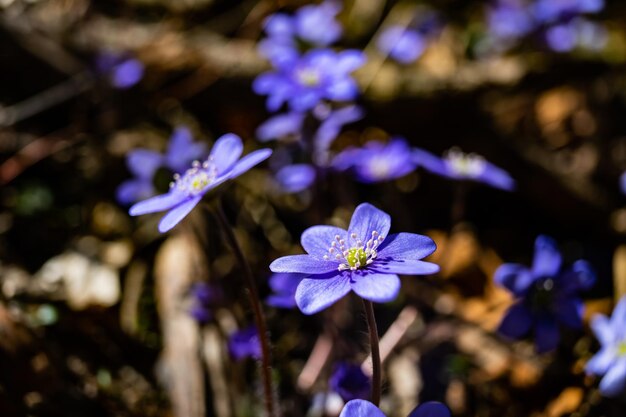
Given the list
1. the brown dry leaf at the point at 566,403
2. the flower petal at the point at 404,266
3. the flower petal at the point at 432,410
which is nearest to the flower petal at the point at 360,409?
the flower petal at the point at 432,410

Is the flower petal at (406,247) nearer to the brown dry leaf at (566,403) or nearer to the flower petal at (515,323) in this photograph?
the flower petal at (515,323)

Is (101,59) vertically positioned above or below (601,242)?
above

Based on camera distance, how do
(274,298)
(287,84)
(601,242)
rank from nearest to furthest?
(274,298) < (287,84) < (601,242)

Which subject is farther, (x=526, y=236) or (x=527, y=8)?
(x=527, y=8)

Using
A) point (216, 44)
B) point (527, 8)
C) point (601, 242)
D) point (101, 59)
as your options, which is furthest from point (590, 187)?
point (101, 59)

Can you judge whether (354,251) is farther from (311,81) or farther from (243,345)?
(311,81)

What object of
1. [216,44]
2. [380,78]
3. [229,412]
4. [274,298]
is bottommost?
[229,412]

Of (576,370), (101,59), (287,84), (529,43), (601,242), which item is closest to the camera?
(576,370)

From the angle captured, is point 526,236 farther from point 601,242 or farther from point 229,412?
point 229,412
